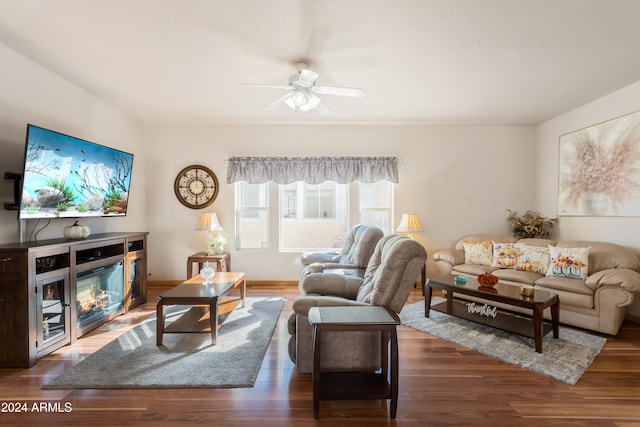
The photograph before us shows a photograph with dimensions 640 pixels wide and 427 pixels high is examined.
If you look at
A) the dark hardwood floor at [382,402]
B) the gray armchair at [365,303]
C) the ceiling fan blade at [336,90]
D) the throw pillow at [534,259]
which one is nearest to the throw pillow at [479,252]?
the throw pillow at [534,259]

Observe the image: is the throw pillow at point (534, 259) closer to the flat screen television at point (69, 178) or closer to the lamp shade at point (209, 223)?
the lamp shade at point (209, 223)

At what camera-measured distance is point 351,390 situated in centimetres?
188

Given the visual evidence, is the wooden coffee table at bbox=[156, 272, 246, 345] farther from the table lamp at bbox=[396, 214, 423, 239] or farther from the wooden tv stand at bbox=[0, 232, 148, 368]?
the table lamp at bbox=[396, 214, 423, 239]

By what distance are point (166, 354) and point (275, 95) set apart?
2963mm

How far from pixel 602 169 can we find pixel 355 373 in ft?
12.9

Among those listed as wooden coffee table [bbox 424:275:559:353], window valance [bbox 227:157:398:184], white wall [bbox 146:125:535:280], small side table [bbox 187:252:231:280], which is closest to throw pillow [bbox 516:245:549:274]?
wooden coffee table [bbox 424:275:559:353]

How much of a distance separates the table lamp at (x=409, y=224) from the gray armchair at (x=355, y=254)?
90 cm

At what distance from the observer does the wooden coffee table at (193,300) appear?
103 inches

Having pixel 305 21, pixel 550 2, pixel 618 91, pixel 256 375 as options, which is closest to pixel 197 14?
pixel 305 21

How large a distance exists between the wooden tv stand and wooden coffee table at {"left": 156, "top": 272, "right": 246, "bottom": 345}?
2.61ft

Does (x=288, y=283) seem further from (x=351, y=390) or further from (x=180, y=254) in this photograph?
(x=351, y=390)

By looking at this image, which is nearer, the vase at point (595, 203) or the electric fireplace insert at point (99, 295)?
the electric fireplace insert at point (99, 295)

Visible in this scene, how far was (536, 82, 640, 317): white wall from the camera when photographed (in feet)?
11.0

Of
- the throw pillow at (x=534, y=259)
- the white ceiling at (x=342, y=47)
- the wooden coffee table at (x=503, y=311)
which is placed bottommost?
the wooden coffee table at (x=503, y=311)
